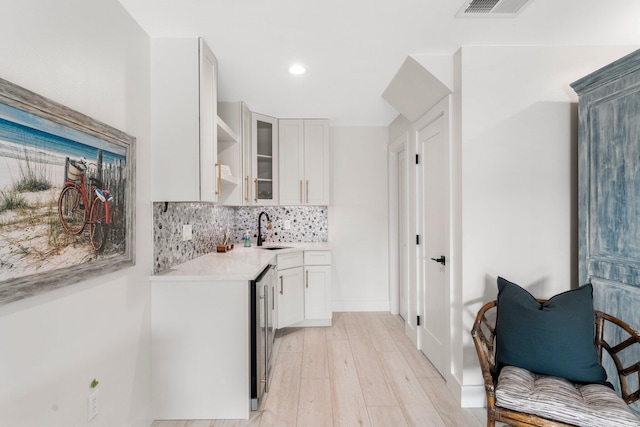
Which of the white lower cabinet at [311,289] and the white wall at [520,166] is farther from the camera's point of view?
the white lower cabinet at [311,289]

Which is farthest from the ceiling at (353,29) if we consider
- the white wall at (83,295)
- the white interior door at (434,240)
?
the white interior door at (434,240)

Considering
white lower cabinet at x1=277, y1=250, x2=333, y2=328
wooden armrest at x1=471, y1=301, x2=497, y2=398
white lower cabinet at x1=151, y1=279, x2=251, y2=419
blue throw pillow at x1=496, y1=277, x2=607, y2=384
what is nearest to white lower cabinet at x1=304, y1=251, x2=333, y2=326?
white lower cabinet at x1=277, y1=250, x2=333, y2=328

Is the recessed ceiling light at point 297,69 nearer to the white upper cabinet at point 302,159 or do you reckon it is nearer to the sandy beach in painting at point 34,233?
the white upper cabinet at point 302,159

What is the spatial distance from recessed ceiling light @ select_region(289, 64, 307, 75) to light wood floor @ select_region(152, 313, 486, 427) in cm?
234

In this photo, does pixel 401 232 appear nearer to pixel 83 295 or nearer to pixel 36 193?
pixel 83 295

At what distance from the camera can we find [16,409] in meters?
1.07

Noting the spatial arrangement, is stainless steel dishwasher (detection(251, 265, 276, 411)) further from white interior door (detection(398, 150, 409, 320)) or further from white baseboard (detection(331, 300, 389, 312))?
white interior door (detection(398, 150, 409, 320))

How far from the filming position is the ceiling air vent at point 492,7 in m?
1.65

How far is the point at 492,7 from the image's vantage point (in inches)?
66.3

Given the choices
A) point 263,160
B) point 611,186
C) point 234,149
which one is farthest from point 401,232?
point 611,186

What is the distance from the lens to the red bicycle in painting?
49.9 inches

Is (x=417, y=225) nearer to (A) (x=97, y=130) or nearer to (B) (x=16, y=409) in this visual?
(A) (x=97, y=130)

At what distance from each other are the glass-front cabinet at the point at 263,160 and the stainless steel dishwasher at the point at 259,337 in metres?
1.42

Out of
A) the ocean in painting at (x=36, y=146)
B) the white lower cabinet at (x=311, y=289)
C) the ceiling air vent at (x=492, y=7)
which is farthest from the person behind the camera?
the white lower cabinet at (x=311, y=289)
